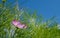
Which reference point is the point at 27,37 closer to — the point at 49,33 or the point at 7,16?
the point at 49,33

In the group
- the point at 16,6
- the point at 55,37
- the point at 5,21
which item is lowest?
the point at 55,37

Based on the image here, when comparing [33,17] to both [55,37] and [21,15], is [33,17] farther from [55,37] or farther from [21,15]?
[55,37]

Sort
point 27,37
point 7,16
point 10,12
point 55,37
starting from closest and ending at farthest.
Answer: point 27,37, point 55,37, point 7,16, point 10,12

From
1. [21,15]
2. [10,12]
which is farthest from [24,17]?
[10,12]

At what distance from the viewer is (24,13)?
2.28m

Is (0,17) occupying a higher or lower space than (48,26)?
higher

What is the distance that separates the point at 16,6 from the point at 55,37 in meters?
0.67

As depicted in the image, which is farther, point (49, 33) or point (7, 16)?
point (7, 16)

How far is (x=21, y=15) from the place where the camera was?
7.33ft

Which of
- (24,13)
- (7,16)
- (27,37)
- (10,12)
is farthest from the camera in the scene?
(24,13)

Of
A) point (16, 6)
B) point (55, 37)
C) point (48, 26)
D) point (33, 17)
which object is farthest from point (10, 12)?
point (55, 37)

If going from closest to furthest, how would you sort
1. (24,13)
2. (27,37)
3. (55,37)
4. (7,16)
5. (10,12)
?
(27,37), (55,37), (7,16), (10,12), (24,13)

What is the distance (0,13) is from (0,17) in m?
0.06

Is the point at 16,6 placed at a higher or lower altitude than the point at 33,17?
higher
